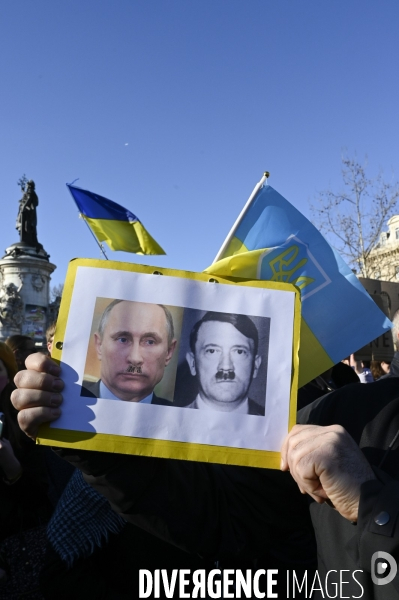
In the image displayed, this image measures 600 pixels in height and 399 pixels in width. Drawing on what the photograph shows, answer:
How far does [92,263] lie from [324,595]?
121 cm

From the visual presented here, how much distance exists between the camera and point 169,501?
1.69 m

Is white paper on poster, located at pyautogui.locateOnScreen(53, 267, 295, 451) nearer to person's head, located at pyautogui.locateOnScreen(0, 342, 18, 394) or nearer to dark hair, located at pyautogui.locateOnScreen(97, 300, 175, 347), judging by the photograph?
dark hair, located at pyautogui.locateOnScreen(97, 300, 175, 347)

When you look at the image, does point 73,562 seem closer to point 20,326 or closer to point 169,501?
point 169,501

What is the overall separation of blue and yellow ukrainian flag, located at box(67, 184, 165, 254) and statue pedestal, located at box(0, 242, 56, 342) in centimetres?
2459

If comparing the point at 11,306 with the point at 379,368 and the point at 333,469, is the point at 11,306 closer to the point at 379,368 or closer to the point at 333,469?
the point at 379,368

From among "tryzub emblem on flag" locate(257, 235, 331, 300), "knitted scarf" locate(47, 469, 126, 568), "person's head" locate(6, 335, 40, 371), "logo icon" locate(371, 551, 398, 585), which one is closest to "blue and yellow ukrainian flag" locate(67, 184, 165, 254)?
"person's head" locate(6, 335, 40, 371)

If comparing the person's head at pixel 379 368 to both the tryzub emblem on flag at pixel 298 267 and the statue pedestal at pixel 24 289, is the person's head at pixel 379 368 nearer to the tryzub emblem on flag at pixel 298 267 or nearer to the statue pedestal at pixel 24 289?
the tryzub emblem on flag at pixel 298 267

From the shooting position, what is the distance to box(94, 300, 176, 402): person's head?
147 centimetres

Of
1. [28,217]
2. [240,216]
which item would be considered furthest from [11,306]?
[240,216]

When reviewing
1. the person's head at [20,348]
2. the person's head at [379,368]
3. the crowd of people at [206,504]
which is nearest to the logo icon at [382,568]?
the crowd of people at [206,504]

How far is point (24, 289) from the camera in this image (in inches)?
1097

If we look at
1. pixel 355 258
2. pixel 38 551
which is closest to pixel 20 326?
pixel 355 258

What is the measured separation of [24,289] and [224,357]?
1108 inches

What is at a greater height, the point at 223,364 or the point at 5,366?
the point at 5,366
